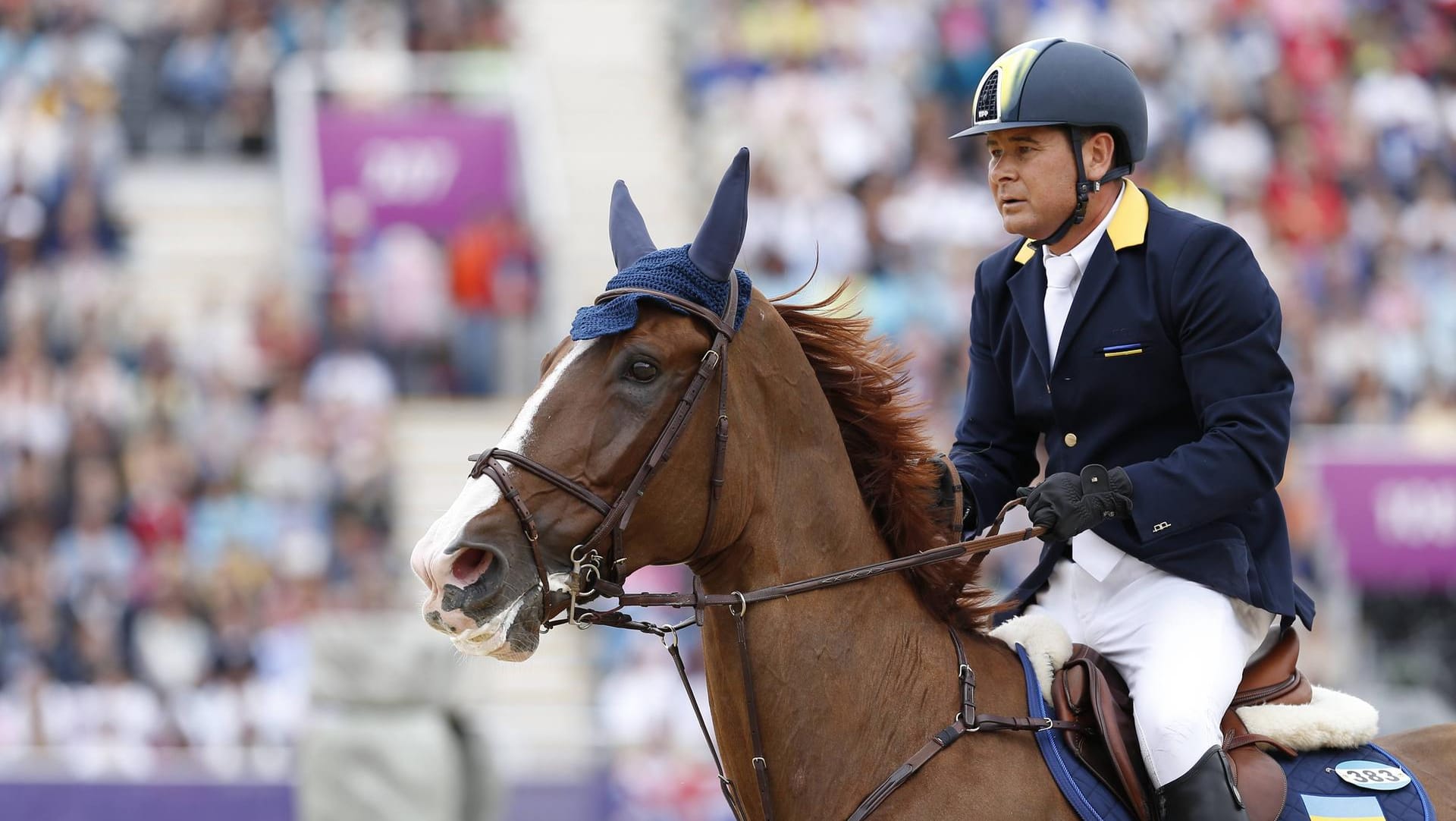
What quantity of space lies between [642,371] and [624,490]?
0.87ft

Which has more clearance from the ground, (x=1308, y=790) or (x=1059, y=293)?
(x=1059, y=293)

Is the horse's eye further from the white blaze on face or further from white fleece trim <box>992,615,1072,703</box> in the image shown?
white fleece trim <box>992,615,1072,703</box>

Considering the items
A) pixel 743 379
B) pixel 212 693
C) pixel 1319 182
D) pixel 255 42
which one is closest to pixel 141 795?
pixel 212 693

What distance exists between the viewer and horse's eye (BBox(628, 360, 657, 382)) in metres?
3.81

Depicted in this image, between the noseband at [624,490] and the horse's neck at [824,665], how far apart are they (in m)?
0.21

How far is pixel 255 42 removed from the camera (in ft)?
55.8

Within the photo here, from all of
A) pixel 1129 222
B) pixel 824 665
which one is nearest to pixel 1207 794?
pixel 824 665

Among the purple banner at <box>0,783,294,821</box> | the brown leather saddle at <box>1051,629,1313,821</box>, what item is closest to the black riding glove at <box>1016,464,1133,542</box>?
the brown leather saddle at <box>1051,629,1313,821</box>

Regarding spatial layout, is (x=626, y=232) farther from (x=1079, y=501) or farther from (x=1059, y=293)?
(x=1079, y=501)

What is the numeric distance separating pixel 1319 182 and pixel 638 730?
33.2 ft

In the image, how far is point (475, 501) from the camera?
364 centimetres

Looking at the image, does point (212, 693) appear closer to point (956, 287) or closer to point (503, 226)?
point (503, 226)

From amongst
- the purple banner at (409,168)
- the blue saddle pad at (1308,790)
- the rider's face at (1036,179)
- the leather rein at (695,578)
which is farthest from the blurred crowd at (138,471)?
the rider's face at (1036,179)

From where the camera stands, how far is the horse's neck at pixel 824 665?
395cm
